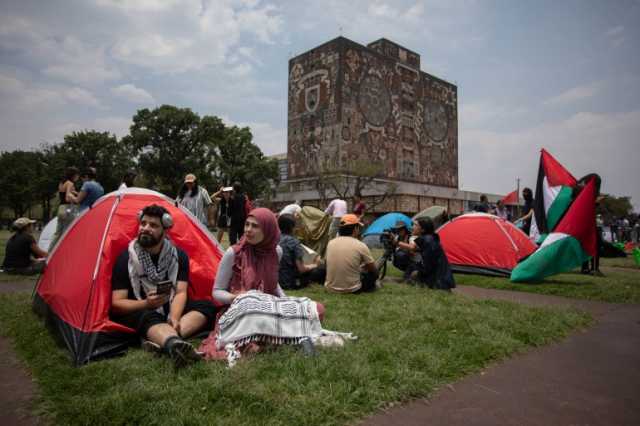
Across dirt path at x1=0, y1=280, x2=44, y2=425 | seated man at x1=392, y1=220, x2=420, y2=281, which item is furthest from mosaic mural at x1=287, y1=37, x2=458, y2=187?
dirt path at x1=0, y1=280, x2=44, y2=425

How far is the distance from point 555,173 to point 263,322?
7239 millimetres

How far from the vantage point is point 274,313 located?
2951 millimetres

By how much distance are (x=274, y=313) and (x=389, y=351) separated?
94 centimetres

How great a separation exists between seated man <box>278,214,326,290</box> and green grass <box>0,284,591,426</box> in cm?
175

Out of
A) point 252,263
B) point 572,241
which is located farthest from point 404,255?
point 252,263

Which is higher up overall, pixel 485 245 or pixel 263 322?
pixel 485 245

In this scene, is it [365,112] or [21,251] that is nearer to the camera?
[21,251]

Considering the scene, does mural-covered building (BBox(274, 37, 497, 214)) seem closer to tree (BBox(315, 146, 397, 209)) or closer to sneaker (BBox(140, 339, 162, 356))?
tree (BBox(315, 146, 397, 209))

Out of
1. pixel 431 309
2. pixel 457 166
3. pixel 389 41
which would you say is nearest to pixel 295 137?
pixel 389 41

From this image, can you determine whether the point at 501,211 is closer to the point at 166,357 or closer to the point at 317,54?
the point at 166,357

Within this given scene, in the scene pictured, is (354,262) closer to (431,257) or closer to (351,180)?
(431,257)

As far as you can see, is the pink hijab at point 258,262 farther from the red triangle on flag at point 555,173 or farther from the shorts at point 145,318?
the red triangle on flag at point 555,173

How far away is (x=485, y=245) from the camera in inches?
310

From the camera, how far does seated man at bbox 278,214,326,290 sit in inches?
220
